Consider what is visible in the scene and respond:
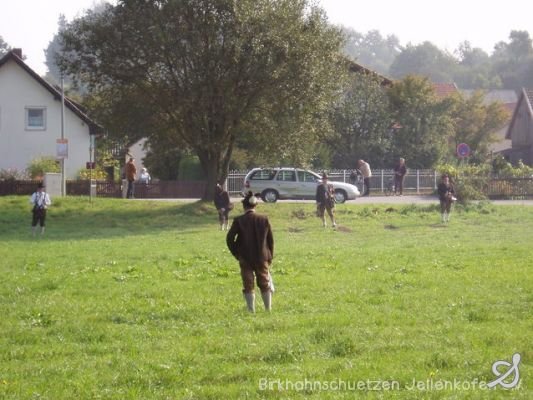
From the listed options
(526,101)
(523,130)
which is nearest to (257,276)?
(526,101)

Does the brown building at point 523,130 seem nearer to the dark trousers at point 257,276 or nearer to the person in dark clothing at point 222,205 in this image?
the person in dark clothing at point 222,205

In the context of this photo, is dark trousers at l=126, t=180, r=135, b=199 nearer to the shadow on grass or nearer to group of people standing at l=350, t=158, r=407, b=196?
the shadow on grass

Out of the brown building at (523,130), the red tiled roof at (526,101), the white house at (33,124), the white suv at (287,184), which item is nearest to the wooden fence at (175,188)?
the white suv at (287,184)

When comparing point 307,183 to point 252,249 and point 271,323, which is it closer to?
point 252,249

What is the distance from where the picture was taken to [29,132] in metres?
52.5

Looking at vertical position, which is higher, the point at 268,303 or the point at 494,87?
the point at 494,87

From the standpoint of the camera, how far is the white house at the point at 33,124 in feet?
171

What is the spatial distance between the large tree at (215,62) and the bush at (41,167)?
10109 mm

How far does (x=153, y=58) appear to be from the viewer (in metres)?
34.7

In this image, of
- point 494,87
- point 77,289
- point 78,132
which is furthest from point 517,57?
point 77,289

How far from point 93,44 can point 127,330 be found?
25897mm

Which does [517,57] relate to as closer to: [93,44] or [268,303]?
[93,44]

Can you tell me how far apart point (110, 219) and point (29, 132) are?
20.2 m

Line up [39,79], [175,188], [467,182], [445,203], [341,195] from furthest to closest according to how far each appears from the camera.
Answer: [39,79], [175,188], [341,195], [467,182], [445,203]
